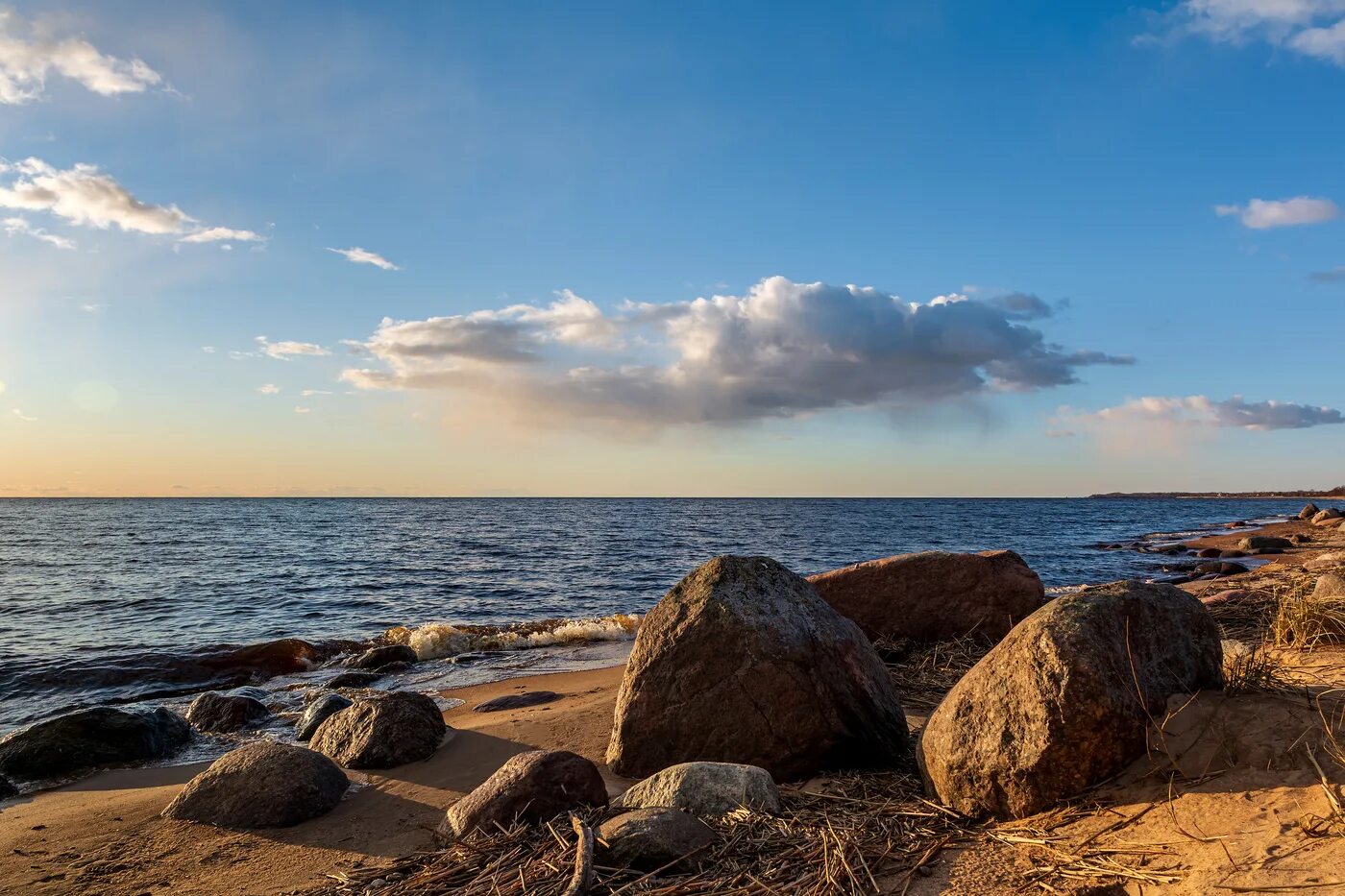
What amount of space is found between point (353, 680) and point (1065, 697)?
11424 millimetres

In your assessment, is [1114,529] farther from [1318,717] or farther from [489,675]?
[1318,717]

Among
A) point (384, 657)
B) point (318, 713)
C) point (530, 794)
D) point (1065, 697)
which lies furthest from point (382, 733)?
point (384, 657)

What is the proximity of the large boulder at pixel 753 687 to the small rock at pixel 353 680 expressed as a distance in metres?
7.66

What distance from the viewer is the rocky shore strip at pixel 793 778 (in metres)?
3.57

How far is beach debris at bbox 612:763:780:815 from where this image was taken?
4406 mm

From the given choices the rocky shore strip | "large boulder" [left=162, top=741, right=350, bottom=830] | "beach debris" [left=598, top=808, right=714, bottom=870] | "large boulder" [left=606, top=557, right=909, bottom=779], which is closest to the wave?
the rocky shore strip

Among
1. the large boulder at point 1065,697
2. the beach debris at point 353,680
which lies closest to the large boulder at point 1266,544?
the large boulder at point 1065,697

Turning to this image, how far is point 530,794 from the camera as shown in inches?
191

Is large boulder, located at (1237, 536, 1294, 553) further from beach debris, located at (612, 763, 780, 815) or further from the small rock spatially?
beach debris, located at (612, 763, 780, 815)

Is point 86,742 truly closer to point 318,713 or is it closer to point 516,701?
point 318,713

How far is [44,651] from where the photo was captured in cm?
1414

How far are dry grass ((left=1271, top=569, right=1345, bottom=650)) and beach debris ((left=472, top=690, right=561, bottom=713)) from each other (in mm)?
8250

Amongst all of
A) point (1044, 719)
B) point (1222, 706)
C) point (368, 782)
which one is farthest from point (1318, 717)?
point (368, 782)

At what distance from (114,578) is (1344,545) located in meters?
45.8
